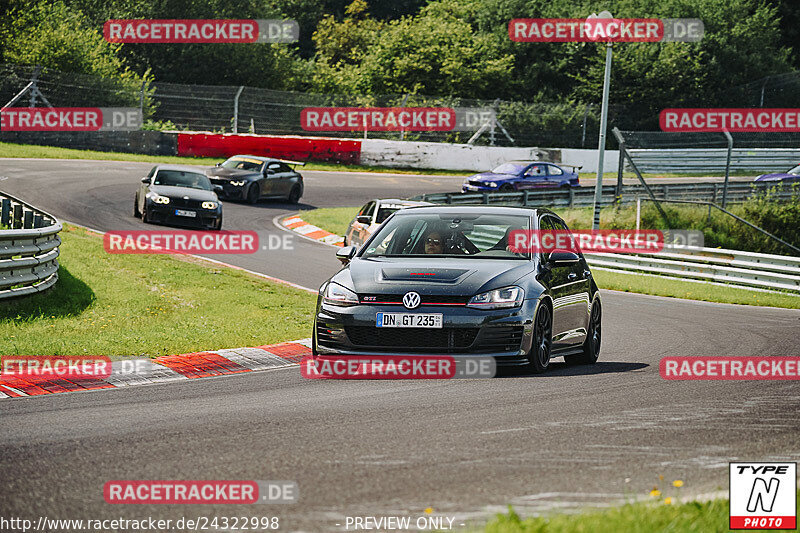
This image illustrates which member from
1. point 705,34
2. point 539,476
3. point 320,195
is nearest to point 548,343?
point 539,476

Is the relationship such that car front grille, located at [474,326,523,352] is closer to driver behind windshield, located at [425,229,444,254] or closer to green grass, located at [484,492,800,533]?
driver behind windshield, located at [425,229,444,254]

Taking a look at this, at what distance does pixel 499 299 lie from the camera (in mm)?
9188

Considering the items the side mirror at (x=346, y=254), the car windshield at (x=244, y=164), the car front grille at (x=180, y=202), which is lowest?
the car front grille at (x=180, y=202)

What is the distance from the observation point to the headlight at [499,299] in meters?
9.10

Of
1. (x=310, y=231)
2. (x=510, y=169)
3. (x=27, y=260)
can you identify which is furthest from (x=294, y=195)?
(x=27, y=260)

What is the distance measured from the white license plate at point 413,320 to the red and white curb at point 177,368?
1.94 metres

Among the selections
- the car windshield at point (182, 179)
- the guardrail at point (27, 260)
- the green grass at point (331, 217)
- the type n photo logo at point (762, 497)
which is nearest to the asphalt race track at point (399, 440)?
the type n photo logo at point (762, 497)

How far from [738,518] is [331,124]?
134ft

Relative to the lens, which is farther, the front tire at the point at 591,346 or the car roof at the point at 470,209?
the front tire at the point at 591,346

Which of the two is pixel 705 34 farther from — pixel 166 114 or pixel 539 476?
pixel 539 476

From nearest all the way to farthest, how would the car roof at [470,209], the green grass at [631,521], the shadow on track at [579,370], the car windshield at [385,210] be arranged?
the green grass at [631,521], the shadow on track at [579,370], the car roof at [470,209], the car windshield at [385,210]

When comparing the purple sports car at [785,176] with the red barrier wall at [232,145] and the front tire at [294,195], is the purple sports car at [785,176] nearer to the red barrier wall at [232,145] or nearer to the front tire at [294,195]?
the front tire at [294,195]

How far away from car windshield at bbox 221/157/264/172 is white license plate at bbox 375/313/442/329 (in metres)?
22.5

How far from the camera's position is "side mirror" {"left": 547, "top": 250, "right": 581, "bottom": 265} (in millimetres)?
10242
